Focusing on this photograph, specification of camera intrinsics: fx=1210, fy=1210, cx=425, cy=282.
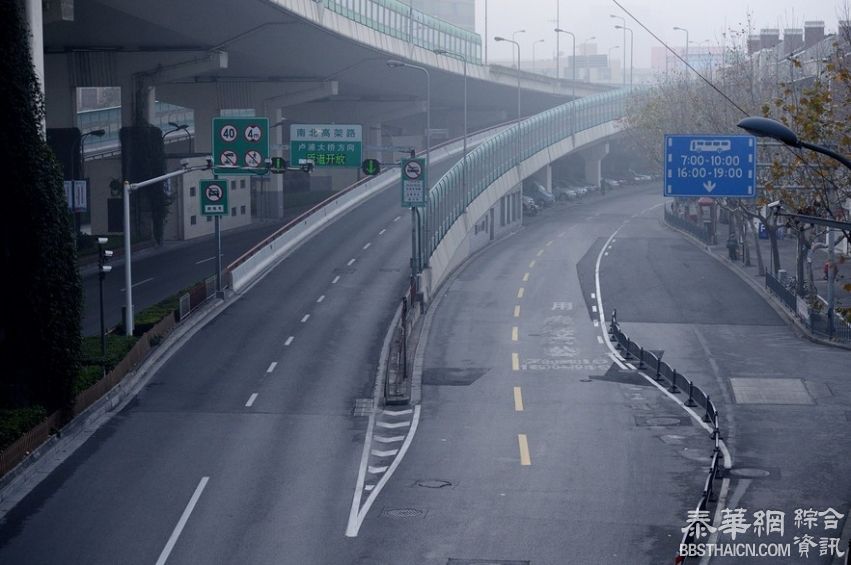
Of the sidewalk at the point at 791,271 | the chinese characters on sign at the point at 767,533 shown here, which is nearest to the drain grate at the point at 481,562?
the chinese characters on sign at the point at 767,533

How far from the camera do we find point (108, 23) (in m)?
60.3

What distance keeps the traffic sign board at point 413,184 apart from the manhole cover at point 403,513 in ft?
88.4

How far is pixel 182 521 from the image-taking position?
86.4 ft

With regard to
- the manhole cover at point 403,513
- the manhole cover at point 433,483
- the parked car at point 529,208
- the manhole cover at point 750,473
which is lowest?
the manhole cover at point 750,473

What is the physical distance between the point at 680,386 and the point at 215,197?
23.2 m

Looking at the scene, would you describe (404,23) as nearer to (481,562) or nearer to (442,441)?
(442,441)

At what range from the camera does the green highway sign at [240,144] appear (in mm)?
50406

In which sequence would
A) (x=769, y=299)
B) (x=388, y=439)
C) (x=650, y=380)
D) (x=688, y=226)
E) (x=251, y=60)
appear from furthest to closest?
(x=688, y=226), (x=251, y=60), (x=769, y=299), (x=650, y=380), (x=388, y=439)

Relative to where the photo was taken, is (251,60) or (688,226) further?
(688,226)

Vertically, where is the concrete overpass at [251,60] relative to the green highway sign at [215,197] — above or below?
above

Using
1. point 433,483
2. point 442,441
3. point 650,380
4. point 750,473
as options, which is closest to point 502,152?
point 650,380

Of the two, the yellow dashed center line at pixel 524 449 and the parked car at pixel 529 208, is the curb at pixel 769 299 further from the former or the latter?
the yellow dashed center line at pixel 524 449

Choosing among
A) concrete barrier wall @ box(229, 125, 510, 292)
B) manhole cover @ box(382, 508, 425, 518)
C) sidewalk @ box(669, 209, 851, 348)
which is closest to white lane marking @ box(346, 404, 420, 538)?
manhole cover @ box(382, 508, 425, 518)

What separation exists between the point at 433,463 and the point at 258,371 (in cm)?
1289
